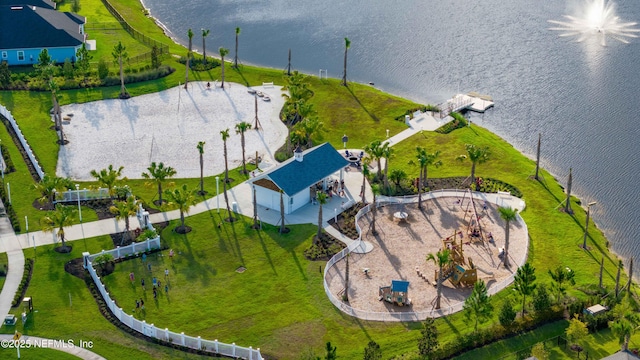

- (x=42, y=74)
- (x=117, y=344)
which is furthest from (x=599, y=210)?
(x=42, y=74)

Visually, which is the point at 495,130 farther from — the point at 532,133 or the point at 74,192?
the point at 74,192

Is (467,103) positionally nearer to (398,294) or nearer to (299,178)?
(299,178)

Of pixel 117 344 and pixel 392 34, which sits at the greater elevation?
pixel 392 34

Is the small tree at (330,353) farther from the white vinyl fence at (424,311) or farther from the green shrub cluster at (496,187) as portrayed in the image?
the green shrub cluster at (496,187)

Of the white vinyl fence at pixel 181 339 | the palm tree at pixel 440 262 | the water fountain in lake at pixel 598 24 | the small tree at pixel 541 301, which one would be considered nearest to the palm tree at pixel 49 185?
the white vinyl fence at pixel 181 339

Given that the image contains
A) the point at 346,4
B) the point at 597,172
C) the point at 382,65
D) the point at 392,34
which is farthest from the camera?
the point at 346,4

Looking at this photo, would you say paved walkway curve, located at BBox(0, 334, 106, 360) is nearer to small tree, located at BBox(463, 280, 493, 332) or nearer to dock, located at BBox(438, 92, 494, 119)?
small tree, located at BBox(463, 280, 493, 332)
